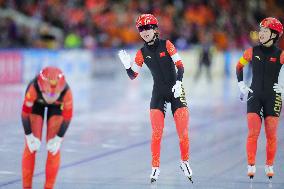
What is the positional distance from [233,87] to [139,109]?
738 centimetres

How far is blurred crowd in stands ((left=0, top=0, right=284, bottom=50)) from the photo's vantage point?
28.2 meters

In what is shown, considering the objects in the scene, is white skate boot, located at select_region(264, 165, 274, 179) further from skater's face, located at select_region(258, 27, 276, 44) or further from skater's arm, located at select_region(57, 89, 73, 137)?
skater's arm, located at select_region(57, 89, 73, 137)

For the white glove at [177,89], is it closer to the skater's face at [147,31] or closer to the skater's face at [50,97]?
the skater's face at [147,31]

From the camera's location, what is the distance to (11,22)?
2522cm

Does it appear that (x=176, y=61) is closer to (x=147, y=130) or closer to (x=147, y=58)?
(x=147, y=58)

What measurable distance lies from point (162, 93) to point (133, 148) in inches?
106

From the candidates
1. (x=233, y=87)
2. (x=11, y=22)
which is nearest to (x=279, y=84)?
(x=233, y=87)

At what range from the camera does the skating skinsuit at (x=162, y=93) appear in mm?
8680

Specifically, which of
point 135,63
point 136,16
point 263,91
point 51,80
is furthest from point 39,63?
point 51,80

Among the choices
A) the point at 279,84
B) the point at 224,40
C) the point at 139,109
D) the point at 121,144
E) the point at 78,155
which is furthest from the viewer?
the point at 224,40

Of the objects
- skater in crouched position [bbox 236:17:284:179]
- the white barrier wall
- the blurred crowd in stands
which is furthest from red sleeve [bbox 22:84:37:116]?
the blurred crowd in stands

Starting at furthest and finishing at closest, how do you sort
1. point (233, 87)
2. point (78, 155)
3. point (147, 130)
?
point (233, 87), point (147, 130), point (78, 155)

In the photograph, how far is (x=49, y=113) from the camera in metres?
7.11

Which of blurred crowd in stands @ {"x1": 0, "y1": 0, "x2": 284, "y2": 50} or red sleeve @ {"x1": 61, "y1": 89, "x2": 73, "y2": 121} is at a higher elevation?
blurred crowd in stands @ {"x1": 0, "y1": 0, "x2": 284, "y2": 50}
